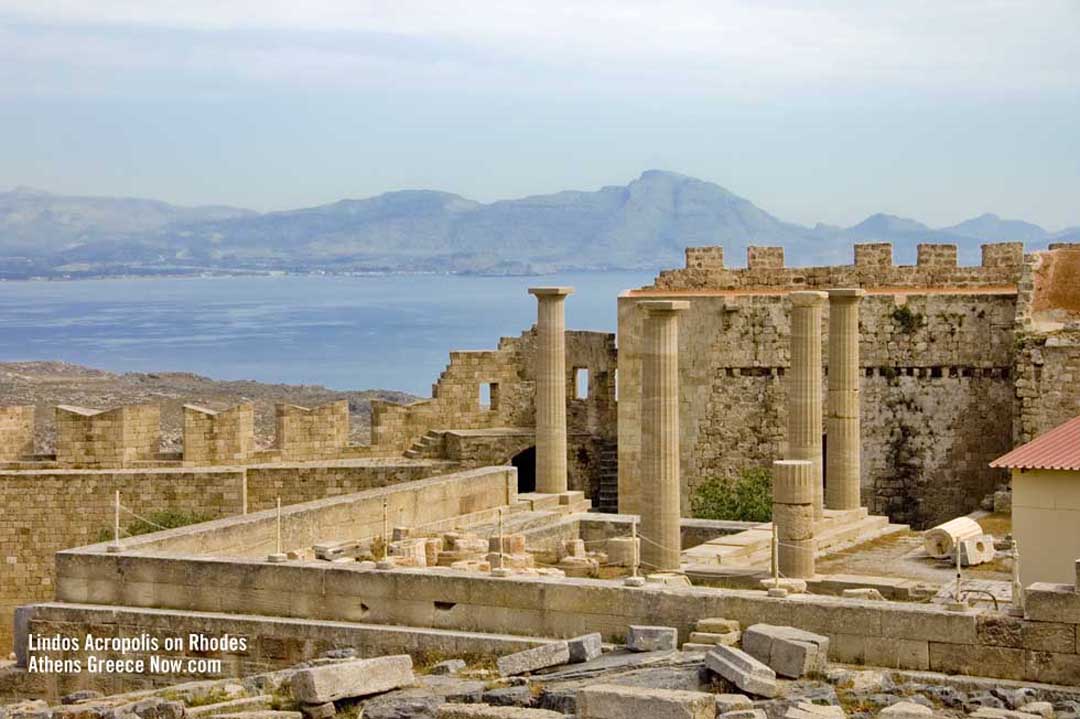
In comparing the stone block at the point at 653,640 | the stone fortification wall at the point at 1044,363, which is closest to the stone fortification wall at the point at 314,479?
the stone fortification wall at the point at 1044,363

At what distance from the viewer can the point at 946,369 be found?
33.1 meters

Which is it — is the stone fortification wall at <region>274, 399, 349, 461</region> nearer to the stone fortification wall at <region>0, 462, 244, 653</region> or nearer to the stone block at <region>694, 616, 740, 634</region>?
the stone fortification wall at <region>0, 462, 244, 653</region>

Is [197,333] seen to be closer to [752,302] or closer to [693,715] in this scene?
[752,302]

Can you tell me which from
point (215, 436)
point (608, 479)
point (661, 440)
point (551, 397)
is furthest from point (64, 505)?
point (661, 440)

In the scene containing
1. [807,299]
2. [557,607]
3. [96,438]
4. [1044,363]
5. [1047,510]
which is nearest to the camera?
[557,607]

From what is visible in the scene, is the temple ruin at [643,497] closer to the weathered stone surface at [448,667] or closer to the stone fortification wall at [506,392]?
the stone fortification wall at [506,392]

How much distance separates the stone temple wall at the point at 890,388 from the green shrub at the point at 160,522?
23.8 ft

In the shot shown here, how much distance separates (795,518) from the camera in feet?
71.3

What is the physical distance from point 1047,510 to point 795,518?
2651mm

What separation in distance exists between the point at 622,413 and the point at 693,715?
19972 millimetres

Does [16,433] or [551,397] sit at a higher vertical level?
[551,397]

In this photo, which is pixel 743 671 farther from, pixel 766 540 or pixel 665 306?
pixel 766 540

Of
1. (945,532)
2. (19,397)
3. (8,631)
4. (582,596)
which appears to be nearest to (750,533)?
(945,532)

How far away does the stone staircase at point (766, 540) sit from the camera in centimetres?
2345
